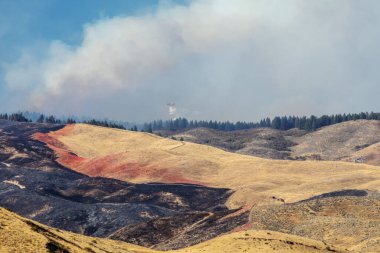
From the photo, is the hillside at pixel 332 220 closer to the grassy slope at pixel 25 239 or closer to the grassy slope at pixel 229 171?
the grassy slope at pixel 229 171

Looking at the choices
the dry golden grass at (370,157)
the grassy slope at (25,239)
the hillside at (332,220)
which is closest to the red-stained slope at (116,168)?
the hillside at (332,220)

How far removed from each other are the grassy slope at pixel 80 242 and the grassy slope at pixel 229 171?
41.1 metres

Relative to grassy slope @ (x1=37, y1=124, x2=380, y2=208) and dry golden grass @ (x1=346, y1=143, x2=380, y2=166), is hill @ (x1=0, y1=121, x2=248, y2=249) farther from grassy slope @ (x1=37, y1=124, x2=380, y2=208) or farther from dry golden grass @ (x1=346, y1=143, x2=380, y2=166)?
dry golden grass @ (x1=346, y1=143, x2=380, y2=166)

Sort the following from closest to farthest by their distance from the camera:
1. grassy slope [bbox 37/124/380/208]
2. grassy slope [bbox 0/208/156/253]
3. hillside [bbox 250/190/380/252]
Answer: grassy slope [bbox 0/208/156/253] < hillside [bbox 250/190/380/252] < grassy slope [bbox 37/124/380/208]

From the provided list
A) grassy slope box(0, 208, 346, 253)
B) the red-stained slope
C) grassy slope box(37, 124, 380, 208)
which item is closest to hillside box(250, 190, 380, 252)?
grassy slope box(0, 208, 346, 253)

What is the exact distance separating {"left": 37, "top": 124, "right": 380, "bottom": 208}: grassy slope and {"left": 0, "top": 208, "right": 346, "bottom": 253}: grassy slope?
1617 inches

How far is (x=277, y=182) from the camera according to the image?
12325cm

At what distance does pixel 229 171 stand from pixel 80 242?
A: 101063mm

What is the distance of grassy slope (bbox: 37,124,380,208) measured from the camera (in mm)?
111688

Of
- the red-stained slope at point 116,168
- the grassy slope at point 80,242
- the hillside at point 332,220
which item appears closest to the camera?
the grassy slope at point 80,242

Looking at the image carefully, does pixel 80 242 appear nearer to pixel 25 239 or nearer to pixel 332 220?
pixel 25 239

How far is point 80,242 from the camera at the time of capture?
4366cm

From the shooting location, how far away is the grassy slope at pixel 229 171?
11169cm

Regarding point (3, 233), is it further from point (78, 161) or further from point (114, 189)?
point (78, 161)
